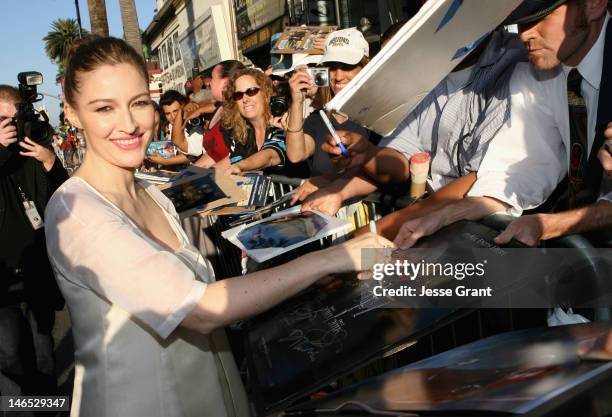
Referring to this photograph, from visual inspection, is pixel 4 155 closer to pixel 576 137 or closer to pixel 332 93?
pixel 332 93

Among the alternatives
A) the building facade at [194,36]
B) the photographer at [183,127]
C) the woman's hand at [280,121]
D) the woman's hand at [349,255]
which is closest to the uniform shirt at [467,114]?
the woman's hand at [349,255]

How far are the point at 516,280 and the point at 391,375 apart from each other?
51 centimetres

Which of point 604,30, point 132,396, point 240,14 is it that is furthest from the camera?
point 240,14

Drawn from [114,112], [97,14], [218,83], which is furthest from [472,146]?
[97,14]

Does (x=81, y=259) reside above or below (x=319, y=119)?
below

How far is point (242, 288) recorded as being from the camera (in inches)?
61.1

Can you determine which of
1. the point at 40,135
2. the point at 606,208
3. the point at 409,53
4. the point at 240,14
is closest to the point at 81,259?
the point at 409,53

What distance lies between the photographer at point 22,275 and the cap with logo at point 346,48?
6.86 feet

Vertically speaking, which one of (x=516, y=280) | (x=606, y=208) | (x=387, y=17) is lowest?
(x=516, y=280)

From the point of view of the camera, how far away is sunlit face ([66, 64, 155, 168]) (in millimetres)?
1703

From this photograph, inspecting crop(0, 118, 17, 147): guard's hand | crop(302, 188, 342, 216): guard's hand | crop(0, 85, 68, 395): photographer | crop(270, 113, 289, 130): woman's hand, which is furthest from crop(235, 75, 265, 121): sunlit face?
crop(302, 188, 342, 216): guard's hand

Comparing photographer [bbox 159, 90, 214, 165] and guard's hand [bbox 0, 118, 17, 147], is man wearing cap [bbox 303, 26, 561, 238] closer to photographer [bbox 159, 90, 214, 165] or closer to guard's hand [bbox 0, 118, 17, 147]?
guard's hand [bbox 0, 118, 17, 147]

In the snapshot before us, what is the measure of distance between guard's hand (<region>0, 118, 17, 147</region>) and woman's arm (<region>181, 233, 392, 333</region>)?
8.45 feet

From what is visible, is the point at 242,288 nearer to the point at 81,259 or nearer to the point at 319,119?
the point at 81,259
